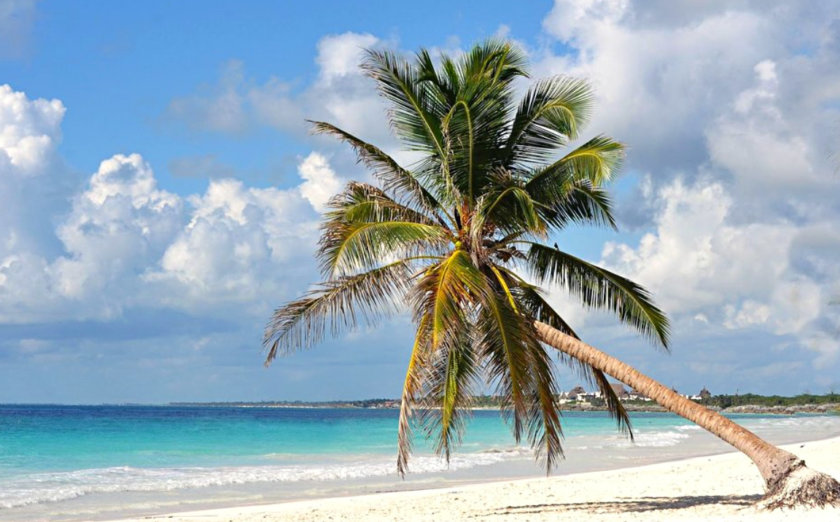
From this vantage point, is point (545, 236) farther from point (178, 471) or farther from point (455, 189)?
point (178, 471)

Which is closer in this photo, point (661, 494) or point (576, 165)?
point (576, 165)

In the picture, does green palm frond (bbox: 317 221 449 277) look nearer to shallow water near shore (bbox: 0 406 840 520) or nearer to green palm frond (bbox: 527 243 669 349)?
green palm frond (bbox: 527 243 669 349)

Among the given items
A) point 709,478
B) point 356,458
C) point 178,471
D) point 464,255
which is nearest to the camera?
point 464,255

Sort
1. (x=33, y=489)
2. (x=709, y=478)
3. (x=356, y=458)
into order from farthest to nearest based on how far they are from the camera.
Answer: (x=356, y=458) → (x=33, y=489) → (x=709, y=478)

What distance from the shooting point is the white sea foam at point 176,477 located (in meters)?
18.9

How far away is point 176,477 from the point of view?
2219 cm

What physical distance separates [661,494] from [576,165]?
19.4 feet

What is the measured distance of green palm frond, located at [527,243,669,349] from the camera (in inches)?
486

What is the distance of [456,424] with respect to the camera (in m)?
12.4

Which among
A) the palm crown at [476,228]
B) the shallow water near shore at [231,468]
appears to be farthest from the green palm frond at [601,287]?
the shallow water near shore at [231,468]

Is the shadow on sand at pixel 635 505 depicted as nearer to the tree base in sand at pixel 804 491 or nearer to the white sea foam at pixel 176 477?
the tree base in sand at pixel 804 491

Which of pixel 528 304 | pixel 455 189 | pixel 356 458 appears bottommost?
pixel 356 458

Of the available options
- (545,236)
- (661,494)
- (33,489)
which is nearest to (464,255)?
(545,236)

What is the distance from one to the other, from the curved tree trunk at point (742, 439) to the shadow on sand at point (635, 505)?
120 cm
